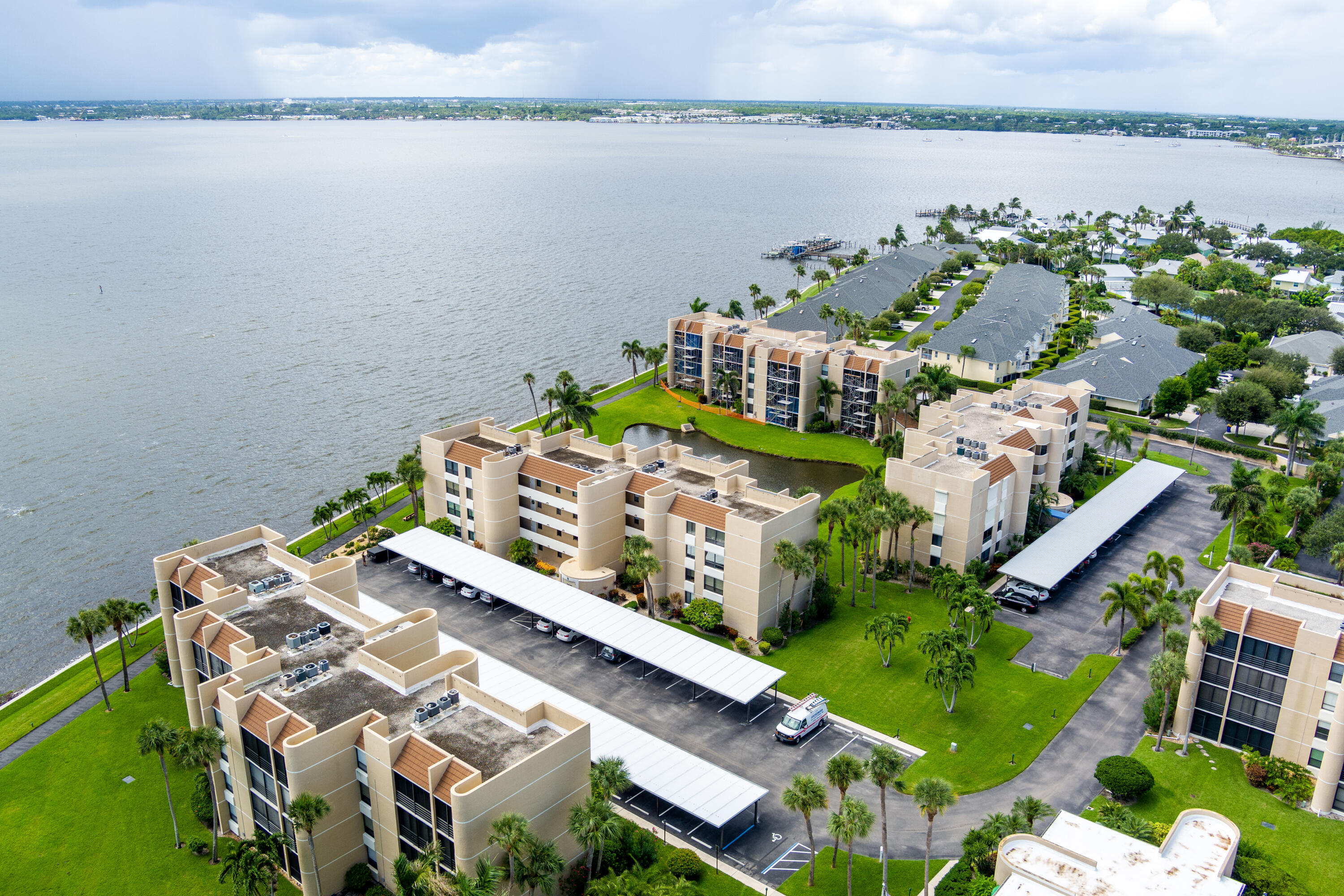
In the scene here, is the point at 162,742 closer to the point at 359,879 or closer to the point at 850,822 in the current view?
the point at 359,879

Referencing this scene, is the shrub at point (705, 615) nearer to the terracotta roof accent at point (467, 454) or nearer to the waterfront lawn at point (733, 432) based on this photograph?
the terracotta roof accent at point (467, 454)

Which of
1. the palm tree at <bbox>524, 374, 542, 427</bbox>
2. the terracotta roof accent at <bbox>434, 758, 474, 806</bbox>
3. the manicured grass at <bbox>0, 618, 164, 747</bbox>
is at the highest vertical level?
the terracotta roof accent at <bbox>434, 758, 474, 806</bbox>

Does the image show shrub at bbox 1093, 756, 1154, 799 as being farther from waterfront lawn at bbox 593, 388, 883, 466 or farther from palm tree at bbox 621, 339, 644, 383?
palm tree at bbox 621, 339, 644, 383

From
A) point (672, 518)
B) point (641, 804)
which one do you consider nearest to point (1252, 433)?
point (672, 518)

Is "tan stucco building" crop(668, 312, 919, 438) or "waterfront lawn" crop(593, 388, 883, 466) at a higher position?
"tan stucco building" crop(668, 312, 919, 438)

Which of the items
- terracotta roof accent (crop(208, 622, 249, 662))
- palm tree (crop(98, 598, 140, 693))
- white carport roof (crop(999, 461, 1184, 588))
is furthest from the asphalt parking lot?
white carport roof (crop(999, 461, 1184, 588))

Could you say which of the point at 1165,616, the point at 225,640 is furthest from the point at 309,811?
the point at 1165,616

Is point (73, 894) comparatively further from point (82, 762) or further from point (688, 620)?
point (688, 620)

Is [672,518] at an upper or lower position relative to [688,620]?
upper
